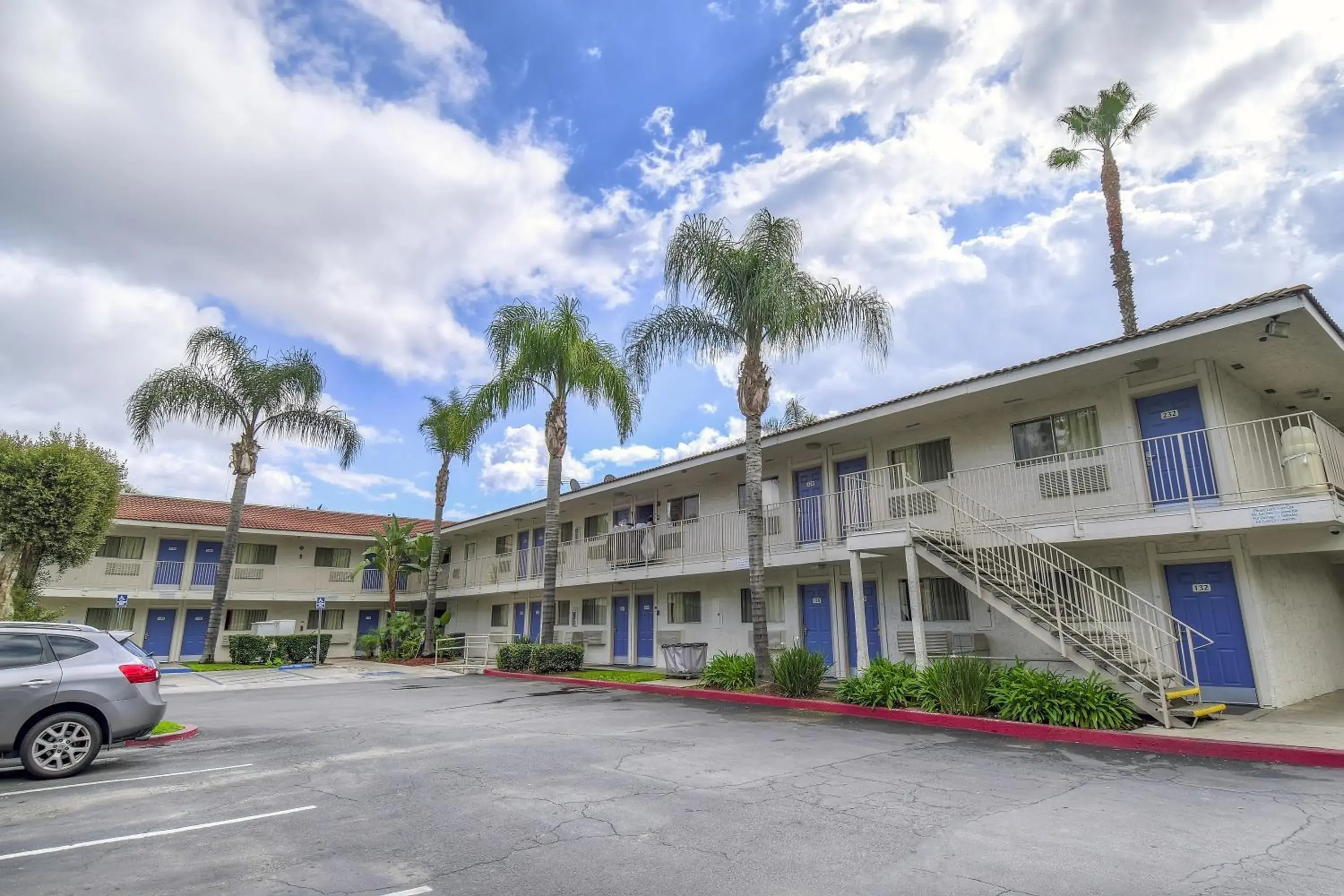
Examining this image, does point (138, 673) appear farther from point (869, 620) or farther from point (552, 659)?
point (869, 620)

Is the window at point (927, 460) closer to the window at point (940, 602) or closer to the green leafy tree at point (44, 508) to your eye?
the window at point (940, 602)

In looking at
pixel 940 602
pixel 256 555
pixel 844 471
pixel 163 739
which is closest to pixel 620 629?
pixel 844 471

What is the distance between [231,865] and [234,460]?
78.9 ft

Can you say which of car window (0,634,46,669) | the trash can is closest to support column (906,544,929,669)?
the trash can

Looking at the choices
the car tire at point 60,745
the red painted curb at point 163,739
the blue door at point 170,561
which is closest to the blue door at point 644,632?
the red painted curb at point 163,739

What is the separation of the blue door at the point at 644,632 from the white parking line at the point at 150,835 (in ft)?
55.1

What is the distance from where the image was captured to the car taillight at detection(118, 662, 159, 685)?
767 centimetres

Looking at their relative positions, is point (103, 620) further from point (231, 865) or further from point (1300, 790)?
point (1300, 790)

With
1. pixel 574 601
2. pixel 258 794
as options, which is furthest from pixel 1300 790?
pixel 574 601

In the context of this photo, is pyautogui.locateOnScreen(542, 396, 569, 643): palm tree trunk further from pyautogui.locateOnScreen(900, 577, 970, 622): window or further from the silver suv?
the silver suv

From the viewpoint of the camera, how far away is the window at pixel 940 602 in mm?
14242

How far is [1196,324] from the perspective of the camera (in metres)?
10.3

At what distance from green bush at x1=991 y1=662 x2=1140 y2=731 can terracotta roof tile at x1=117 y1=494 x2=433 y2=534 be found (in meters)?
27.5

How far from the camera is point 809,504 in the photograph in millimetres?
17047
